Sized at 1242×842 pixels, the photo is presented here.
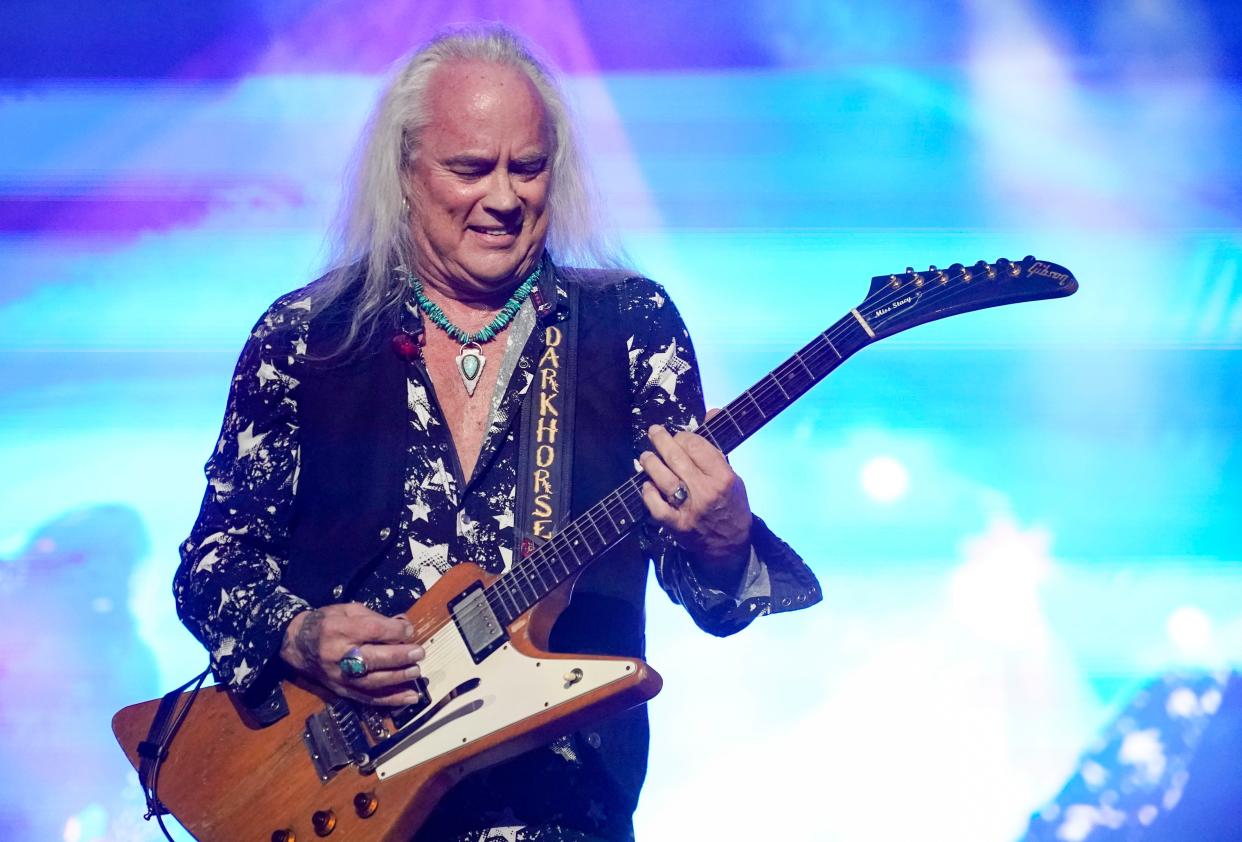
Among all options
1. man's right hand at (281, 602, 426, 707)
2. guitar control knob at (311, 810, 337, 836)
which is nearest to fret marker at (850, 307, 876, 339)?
man's right hand at (281, 602, 426, 707)

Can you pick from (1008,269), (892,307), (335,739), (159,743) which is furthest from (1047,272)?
(159,743)

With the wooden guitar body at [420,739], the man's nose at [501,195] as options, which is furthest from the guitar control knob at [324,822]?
the man's nose at [501,195]

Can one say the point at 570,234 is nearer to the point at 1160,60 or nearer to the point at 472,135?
the point at 472,135

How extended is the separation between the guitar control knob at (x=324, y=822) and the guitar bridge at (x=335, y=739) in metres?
0.05

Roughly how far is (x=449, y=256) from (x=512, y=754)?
0.89 meters

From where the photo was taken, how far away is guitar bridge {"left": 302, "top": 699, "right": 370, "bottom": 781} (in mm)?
1872

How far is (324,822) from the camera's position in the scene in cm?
185

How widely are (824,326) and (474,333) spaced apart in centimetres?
130

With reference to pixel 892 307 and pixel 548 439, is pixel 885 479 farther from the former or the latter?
pixel 548 439

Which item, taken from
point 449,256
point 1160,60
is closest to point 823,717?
point 449,256

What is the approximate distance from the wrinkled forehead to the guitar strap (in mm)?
310

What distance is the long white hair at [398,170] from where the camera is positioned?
2.19 meters

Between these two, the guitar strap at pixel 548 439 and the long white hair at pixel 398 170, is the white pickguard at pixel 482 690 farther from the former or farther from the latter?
the long white hair at pixel 398 170

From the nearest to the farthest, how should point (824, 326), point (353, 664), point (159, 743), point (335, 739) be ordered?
1. point (353, 664)
2. point (335, 739)
3. point (159, 743)
4. point (824, 326)
